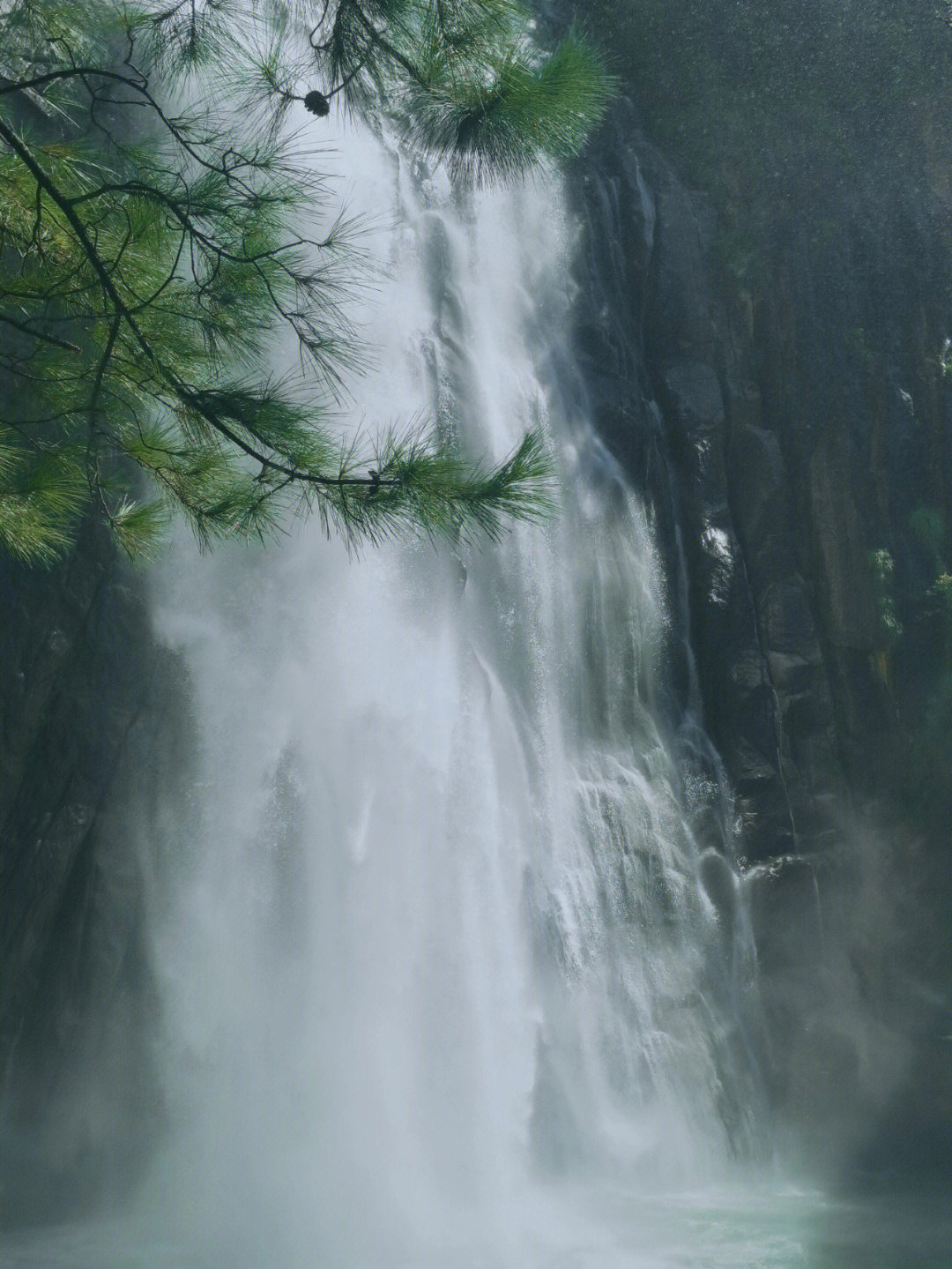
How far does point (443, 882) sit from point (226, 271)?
4986 millimetres

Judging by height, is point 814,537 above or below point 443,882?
above

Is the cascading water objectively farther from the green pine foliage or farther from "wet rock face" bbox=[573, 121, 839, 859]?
the green pine foliage

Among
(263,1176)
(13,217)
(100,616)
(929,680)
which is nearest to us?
(13,217)

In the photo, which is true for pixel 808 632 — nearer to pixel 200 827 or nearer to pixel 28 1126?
pixel 200 827

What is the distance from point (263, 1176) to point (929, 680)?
691cm

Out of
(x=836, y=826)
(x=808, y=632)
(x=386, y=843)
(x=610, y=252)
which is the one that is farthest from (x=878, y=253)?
(x=386, y=843)

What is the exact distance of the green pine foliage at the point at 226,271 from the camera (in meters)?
3.25

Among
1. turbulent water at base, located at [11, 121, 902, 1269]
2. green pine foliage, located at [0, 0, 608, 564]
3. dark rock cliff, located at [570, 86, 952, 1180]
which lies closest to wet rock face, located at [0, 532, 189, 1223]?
turbulent water at base, located at [11, 121, 902, 1269]

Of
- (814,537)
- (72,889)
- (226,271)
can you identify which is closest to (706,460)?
(814,537)

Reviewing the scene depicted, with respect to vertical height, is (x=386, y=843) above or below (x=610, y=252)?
below

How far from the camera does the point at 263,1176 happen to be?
6.67m

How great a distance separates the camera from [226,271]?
3.52 m

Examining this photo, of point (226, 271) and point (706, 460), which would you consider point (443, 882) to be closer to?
point (706, 460)

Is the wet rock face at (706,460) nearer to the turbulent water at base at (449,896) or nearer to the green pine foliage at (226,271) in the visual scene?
the turbulent water at base at (449,896)
